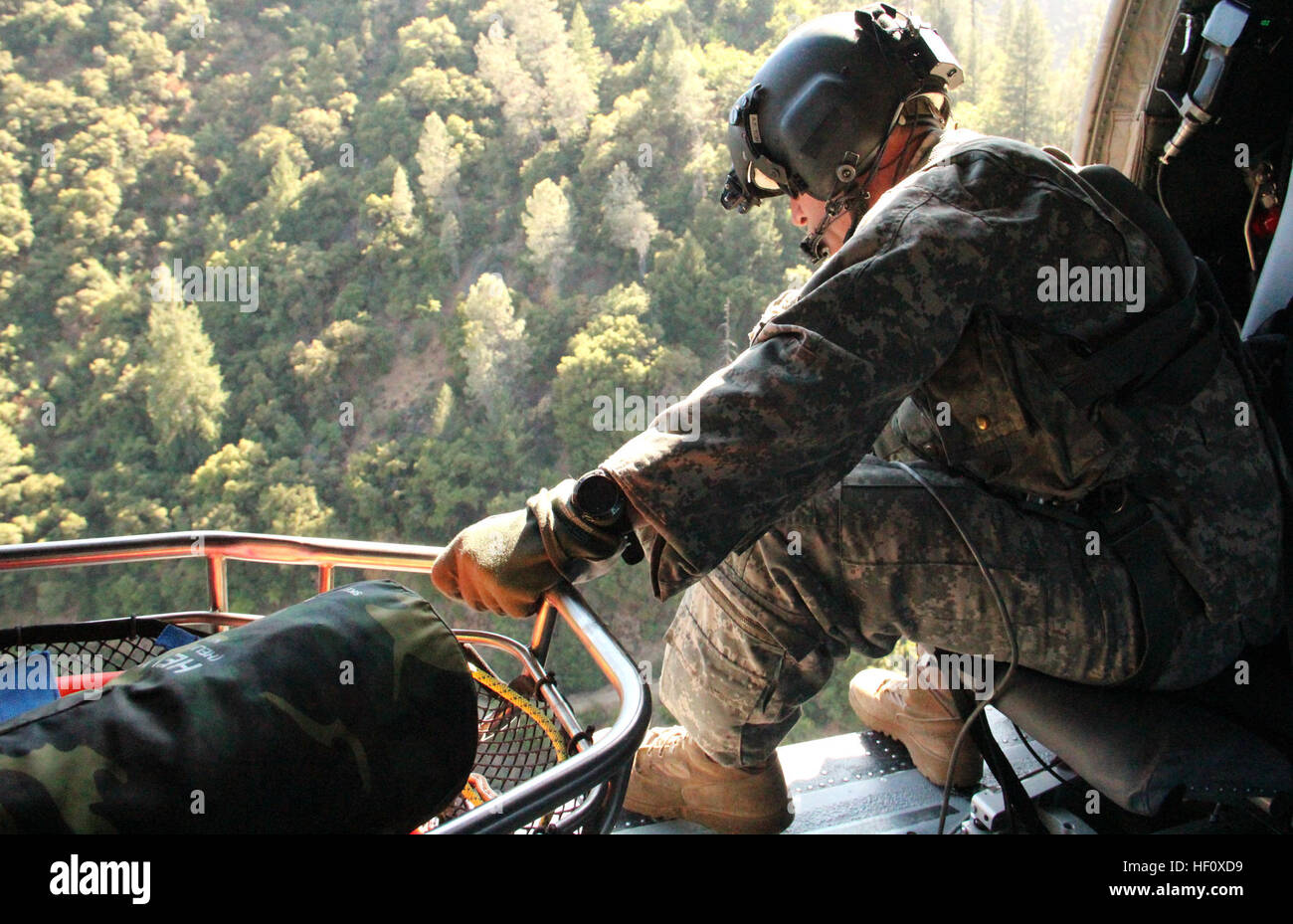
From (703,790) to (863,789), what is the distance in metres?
0.34

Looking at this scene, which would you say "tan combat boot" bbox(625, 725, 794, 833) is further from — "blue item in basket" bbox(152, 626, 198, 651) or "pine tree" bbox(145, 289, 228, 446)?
"pine tree" bbox(145, 289, 228, 446)

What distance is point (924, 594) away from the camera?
1246 millimetres

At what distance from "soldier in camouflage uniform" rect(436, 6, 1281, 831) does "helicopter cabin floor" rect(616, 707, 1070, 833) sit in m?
0.28

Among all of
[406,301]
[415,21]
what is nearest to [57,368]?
[406,301]

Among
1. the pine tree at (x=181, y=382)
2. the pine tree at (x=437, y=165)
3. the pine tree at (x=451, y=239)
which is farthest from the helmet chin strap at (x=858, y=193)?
the pine tree at (x=437, y=165)

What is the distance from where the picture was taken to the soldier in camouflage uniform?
41.2 inches

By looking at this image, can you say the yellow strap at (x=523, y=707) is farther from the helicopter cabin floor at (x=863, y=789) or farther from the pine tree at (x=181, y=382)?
the pine tree at (x=181, y=382)

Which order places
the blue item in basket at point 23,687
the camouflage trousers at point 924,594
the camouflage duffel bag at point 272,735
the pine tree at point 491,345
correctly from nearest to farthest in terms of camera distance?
the camouflage duffel bag at point 272,735 < the blue item in basket at point 23,687 < the camouflage trousers at point 924,594 < the pine tree at point 491,345

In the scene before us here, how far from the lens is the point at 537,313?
3134cm

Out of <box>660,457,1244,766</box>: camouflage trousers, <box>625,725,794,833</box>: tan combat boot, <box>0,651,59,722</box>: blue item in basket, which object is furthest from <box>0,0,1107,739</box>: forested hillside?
<box>0,651,59,722</box>: blue item in basket

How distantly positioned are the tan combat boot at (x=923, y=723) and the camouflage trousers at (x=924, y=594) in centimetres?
38

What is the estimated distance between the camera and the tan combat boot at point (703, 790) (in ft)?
4.99

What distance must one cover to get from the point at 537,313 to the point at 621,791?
31.1m
